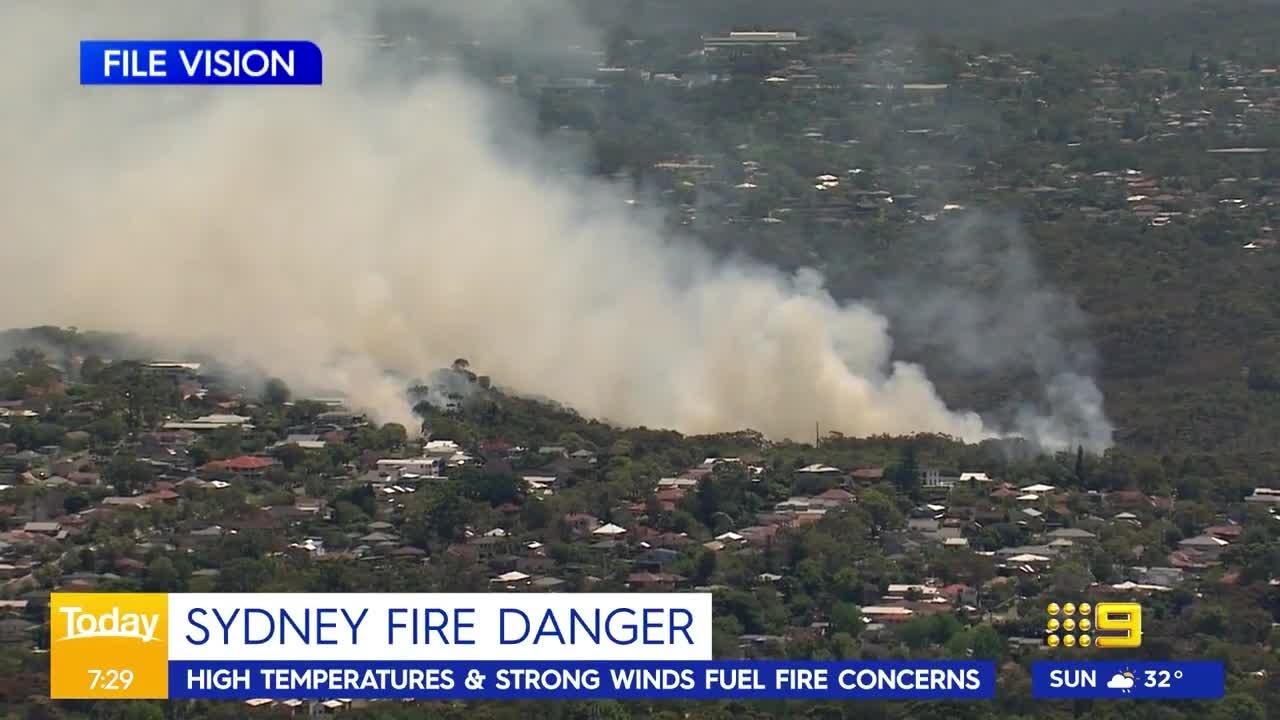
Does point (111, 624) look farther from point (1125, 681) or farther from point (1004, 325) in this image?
point (1004, 325)

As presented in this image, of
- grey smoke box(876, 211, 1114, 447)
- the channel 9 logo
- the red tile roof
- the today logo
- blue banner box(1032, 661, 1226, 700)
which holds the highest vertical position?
grey smoke box(876, 211, 1114, 447)

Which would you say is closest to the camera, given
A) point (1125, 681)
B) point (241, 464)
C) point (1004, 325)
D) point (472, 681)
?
point (472, 681)

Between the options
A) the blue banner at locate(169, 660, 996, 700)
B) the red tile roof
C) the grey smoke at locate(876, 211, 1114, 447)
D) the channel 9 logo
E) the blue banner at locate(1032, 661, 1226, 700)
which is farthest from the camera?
the grey smoke at locate(876, 211, 1114, 447)

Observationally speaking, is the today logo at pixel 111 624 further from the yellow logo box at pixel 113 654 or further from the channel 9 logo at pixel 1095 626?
the channel 9 logo at pixel 1095 626

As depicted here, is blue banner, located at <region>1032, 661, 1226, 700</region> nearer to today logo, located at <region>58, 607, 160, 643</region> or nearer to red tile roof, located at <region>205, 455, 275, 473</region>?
today logo, located at <region>58, 607, 160, 643</region>

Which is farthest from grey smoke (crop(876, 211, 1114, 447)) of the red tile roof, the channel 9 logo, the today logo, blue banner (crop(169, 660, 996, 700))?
the today logo

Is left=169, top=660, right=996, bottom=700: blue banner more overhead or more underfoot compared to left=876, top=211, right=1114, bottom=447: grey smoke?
more underfoot

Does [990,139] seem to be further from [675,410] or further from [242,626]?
[242,626]

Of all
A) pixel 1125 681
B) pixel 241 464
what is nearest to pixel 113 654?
pixel 1125 681
